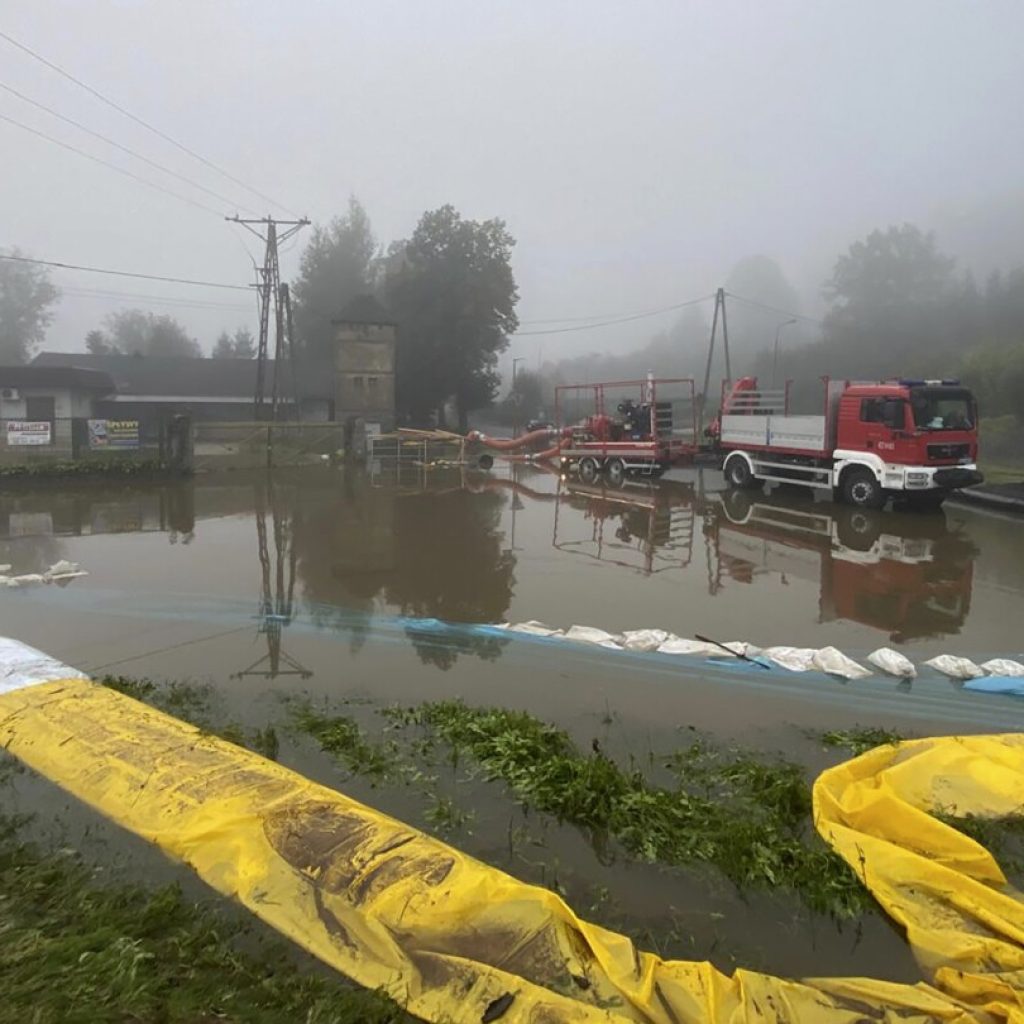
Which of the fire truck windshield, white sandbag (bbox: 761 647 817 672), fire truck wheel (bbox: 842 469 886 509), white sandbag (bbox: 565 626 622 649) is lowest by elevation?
white sandbag (bbox: 565 626 622 649)

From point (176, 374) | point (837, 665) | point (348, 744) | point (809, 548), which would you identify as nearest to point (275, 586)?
point (348, 744)

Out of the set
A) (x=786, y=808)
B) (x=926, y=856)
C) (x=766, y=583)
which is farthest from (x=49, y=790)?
(x=766, y=583)

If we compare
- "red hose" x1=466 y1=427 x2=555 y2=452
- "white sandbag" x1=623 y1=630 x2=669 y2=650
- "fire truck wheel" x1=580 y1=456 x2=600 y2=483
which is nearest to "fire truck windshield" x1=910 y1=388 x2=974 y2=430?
"fire truck wheel" x1=580 y1=456 x2=600 y2=483

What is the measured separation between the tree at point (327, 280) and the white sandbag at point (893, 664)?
183 ft

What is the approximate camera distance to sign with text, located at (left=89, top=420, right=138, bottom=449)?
72.5 ft

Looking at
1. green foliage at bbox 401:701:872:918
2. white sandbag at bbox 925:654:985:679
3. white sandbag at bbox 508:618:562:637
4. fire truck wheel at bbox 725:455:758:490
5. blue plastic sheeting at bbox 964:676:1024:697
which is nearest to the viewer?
green foliage at bbox 401:701:872:918

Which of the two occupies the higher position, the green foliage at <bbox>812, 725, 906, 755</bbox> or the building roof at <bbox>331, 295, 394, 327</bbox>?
the building roof at <bbox>331, 295, 394, 327</bbox>

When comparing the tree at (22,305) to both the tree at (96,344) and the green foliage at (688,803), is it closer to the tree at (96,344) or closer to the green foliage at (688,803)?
the tree at (96,344)

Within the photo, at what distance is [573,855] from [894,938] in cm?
138

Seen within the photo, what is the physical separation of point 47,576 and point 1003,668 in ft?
33.0

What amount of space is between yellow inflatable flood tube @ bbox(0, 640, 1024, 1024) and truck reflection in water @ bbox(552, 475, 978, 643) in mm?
4505

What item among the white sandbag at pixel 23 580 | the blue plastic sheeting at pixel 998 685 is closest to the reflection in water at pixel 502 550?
the white sandbag at pixel 23 580

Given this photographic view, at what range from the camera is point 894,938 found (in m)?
3.12

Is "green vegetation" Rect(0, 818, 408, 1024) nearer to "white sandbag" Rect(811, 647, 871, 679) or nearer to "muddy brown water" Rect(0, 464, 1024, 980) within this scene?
"muddy brown water" Rect(0, 464, 1024, 980)
